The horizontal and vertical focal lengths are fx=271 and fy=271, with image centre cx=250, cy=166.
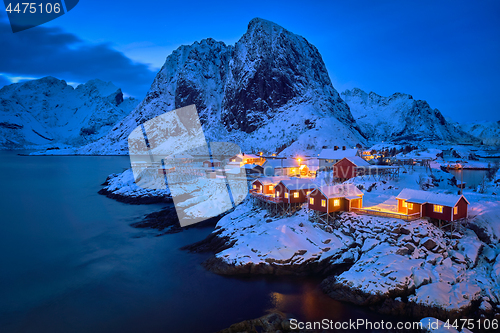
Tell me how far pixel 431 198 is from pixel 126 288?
27349mm

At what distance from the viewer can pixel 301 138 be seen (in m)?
104

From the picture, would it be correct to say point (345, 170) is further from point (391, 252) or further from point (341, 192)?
point (391, 252)

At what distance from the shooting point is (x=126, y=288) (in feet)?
72.0

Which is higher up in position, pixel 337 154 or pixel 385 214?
pixel 337 154

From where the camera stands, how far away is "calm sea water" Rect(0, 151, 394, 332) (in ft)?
58.0

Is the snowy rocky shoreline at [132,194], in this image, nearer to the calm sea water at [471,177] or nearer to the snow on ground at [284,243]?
the snow on ground at [284,243]

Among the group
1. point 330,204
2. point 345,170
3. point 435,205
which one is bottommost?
point 330,204

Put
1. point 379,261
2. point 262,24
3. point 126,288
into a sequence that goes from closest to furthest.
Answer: point 379,261 < point 126,288 < point 262,24

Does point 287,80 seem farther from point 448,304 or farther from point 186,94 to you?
point 448,304

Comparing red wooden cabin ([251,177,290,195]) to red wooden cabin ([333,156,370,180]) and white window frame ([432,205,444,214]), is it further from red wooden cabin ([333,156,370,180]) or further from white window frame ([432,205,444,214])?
white window frame ([432,205,444,214])

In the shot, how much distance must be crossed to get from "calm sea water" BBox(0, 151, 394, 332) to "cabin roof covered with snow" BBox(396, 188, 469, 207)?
12.0 meters

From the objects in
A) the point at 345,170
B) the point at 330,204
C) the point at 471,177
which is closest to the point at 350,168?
the point at 345,170

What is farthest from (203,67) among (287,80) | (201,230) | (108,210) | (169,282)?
(169,282)

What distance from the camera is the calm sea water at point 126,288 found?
1769cm
